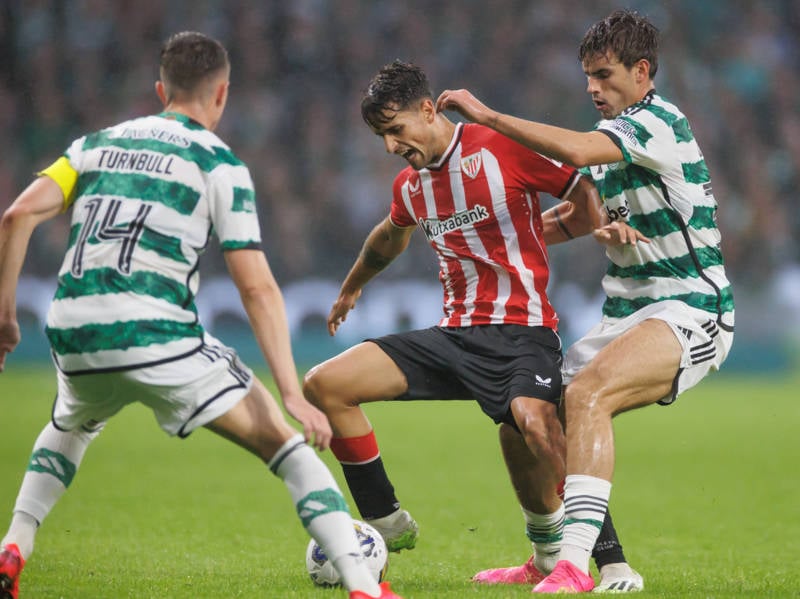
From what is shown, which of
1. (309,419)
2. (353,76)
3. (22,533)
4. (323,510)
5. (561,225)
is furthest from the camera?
(353,76)

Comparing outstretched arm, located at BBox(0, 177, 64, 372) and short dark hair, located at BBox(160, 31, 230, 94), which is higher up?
short dark hair, located at BBox(160, 31, 230, 94)

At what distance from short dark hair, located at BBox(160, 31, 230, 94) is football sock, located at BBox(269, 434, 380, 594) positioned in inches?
46.5

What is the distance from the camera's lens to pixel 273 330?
3516mm

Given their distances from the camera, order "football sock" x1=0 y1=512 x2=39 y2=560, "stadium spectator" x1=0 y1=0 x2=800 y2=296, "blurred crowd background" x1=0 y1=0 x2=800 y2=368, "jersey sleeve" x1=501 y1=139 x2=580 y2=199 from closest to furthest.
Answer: "football sock" x1=0 y1=512 x2=39 y2=560
"jersey sleeve" x1=501 y1=139 x2=580 y2=199
"blurred crowd background" x1=0 y1=0 x2=800 y2=368
"stadium spectator" x1=0 y1=0 x2=800 y2=296

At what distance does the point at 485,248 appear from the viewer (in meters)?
4.95

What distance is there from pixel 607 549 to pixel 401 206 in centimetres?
175

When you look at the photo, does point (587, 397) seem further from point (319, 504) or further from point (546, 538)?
point (319, 504)

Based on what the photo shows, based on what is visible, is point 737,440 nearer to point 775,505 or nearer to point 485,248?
point 775,505

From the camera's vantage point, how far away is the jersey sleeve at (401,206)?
517cm

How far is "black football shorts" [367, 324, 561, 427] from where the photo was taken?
4.67 meters

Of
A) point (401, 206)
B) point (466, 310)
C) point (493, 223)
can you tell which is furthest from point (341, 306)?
point (493, 223)

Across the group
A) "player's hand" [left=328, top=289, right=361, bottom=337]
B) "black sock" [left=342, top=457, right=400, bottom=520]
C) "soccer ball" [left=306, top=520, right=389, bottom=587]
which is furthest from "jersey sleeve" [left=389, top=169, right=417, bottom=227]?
"soccer ball" [left=306, top=520, right=389, bottom=587]

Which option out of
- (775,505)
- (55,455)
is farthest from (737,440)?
(55,455)

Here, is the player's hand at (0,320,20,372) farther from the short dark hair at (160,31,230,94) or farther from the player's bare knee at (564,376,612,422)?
the player's bare knee at (564,376,612,422)
